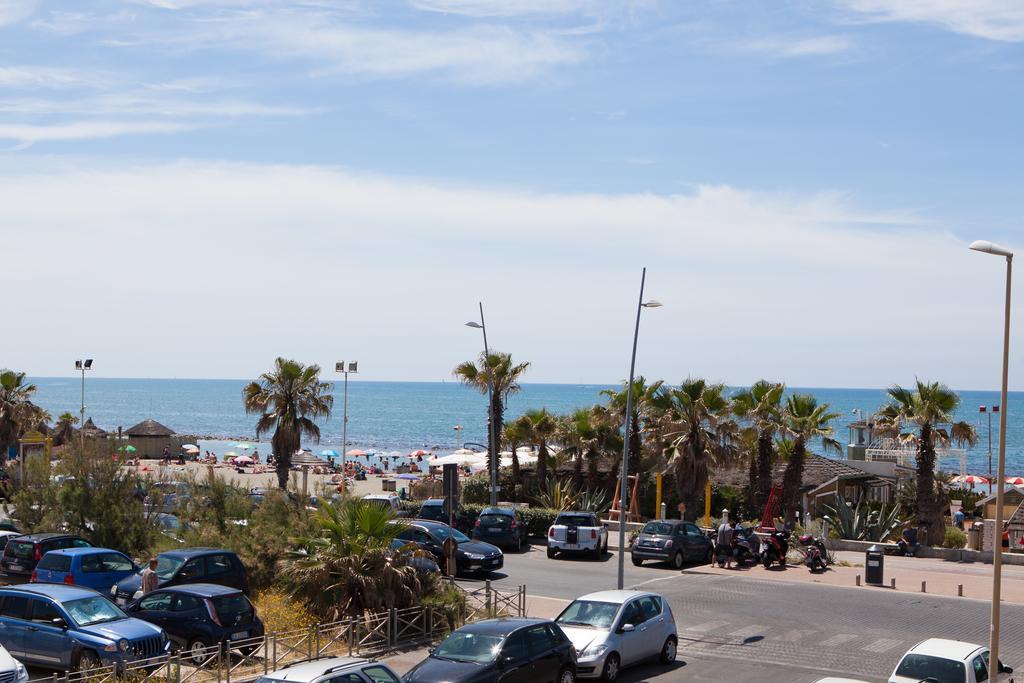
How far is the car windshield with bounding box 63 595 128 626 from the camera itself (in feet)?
55.9

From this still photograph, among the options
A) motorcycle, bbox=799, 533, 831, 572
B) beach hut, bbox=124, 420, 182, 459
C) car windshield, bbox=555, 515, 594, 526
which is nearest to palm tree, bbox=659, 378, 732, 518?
car windshield, bbox=555, 515, 594, 526

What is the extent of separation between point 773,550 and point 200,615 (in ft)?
64.2

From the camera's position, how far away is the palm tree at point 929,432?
119 feet

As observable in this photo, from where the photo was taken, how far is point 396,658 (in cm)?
1875

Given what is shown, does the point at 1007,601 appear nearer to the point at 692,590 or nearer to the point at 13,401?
the point at 692,590

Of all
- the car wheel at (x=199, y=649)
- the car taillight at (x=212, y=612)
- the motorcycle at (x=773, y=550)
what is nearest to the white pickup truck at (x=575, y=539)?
the motorcycle at (x=773, y=550)

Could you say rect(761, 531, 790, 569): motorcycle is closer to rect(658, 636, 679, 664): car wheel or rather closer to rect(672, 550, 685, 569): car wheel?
rect(672, 550, 685, 569): car wheel

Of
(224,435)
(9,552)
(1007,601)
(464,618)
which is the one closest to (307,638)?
(464,618)

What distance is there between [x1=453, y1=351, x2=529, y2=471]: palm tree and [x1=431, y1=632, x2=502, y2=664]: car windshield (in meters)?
27.9

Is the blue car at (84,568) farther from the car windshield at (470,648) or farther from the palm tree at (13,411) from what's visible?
the palm tree at (13,411)

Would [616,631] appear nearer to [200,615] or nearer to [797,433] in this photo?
[200,615]

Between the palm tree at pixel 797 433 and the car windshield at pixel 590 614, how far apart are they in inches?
860

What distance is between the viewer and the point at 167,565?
2170cm

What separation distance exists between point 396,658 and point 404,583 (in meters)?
1.87
